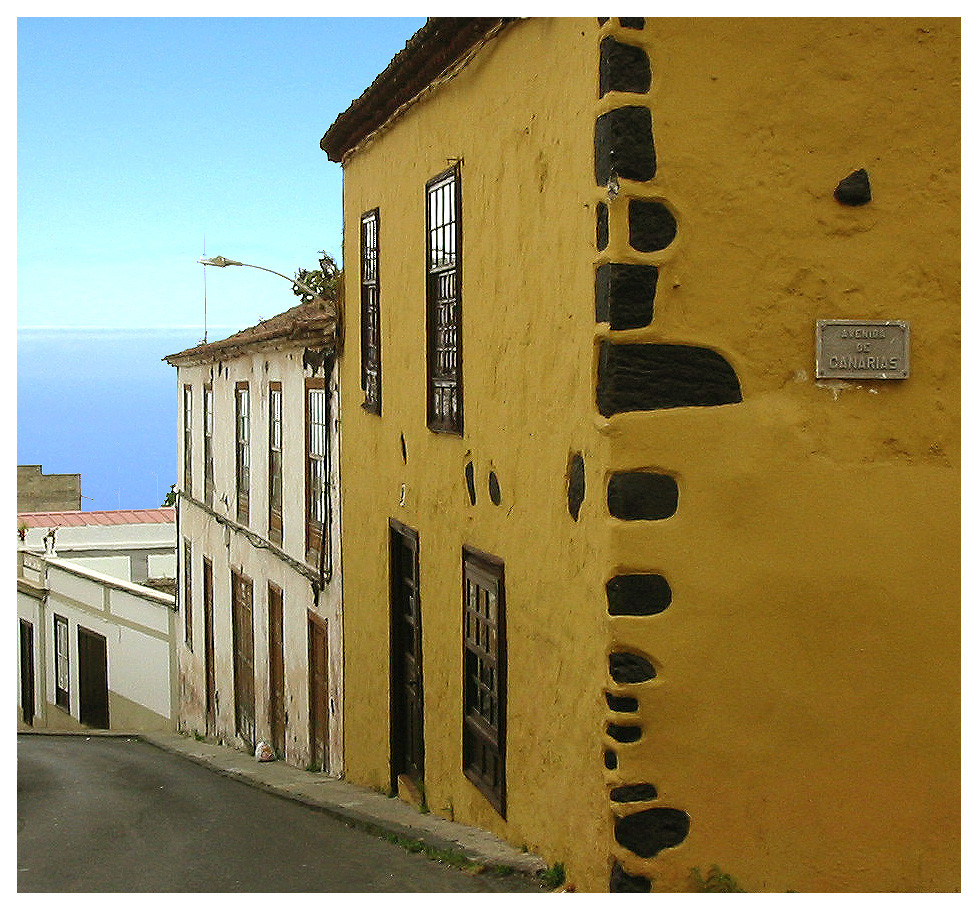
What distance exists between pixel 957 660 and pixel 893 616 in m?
0.37

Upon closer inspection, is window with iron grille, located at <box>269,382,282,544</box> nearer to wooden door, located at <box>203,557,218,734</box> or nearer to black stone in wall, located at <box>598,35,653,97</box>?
wooden door, located at <box>203,557,218,734</box>

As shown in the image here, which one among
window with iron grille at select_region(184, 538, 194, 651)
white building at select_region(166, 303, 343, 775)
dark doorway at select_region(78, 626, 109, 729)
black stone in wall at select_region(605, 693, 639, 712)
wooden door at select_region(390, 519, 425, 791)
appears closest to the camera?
black stone in wall at select_region(605, 693, 639, 712)

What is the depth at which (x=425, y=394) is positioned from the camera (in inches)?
354

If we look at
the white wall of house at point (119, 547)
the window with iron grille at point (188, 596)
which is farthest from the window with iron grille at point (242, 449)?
the white wall of house at point (119, 547)

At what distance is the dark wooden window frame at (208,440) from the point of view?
1923cm

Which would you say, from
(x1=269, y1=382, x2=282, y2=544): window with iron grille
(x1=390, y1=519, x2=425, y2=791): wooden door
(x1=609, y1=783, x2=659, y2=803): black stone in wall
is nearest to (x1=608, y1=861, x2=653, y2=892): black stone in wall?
(x1=609, y1=783, x2=659, y2=803): black stone in wall

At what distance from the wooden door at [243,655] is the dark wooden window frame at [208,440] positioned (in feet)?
6.99

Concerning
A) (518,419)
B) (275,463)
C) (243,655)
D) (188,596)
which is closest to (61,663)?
(188,596)

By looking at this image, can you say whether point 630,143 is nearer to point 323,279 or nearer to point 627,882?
point 627,882

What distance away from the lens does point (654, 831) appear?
580cm

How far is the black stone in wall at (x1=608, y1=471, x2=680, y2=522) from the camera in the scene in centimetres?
572

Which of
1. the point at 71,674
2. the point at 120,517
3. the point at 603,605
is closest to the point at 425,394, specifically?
the point at 603,605

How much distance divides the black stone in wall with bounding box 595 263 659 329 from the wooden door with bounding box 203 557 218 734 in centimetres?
1413

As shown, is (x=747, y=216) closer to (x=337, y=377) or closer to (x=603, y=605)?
(x=603, y=605)
